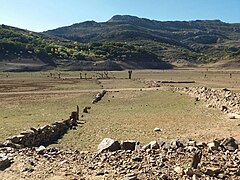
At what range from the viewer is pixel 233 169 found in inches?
435

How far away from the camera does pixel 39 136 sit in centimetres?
1952

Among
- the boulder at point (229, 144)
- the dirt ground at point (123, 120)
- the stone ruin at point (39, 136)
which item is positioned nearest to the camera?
the boulder at point (229, 144)

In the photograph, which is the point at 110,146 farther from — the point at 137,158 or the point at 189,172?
the point at 189,172

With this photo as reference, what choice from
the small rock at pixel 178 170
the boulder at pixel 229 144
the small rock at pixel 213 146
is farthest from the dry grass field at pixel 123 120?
the small rock at pixel 178 170

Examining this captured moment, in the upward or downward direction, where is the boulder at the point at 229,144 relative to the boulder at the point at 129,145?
upward

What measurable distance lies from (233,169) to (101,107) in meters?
24.1

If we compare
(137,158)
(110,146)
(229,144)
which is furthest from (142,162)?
(229,144)

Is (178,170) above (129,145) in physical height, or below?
above

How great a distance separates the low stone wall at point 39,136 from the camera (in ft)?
56.8

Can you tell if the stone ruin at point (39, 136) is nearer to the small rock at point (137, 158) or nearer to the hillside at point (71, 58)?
the small rock at point (137, 158)

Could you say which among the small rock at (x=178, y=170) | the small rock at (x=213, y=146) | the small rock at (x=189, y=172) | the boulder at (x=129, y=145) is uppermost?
the small rock at (x=213, y=146)

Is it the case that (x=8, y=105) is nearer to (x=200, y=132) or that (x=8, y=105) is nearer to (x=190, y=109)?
(x=190, y=109)

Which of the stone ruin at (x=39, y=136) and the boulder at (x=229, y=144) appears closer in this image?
the boulder at (x=229, y=144)

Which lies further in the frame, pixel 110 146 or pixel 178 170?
pixel 110 146
